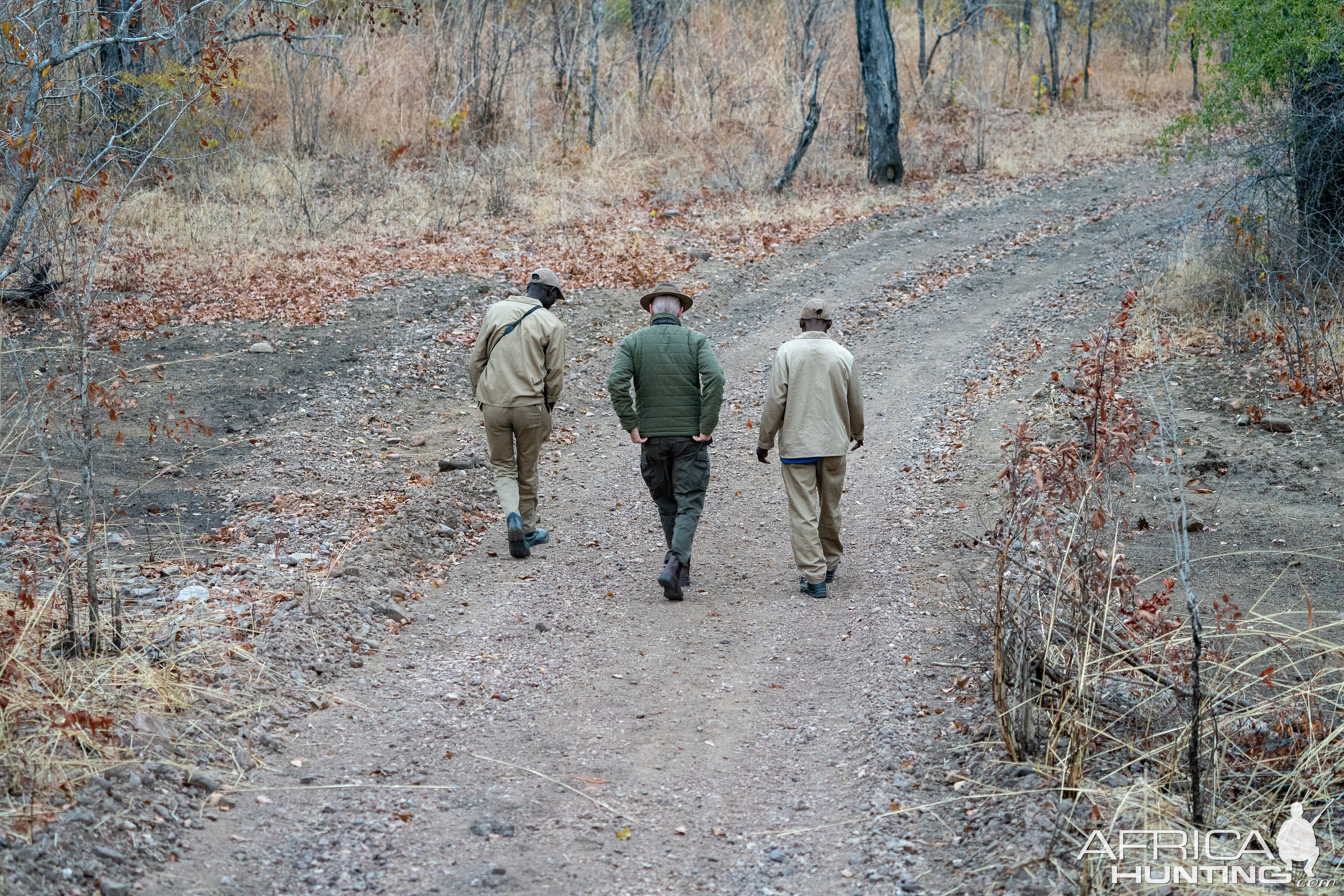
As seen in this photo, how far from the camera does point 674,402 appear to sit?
7215mm

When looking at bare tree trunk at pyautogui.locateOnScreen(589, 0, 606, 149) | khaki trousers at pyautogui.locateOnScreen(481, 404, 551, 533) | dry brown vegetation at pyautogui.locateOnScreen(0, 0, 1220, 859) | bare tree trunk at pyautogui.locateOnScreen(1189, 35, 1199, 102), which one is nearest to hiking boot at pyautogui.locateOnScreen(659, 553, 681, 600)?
khaki trousers at pyautogui.locateOnScreen(481, 404, 551, 533)

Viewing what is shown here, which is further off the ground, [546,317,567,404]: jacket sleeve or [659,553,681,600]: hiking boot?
[546,317,567,404]: jacket sleeve

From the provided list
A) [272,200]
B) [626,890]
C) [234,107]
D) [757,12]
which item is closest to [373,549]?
[626,890]

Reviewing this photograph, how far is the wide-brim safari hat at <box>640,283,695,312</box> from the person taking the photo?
7.33 meters

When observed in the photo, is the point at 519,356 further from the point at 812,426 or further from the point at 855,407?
the point at 855,407

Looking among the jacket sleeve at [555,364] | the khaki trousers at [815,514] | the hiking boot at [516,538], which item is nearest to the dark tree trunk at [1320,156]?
the khaki trousers at [815,514]

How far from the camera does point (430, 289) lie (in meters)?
13.7

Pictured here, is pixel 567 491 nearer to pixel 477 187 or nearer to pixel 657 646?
pixel 657 646

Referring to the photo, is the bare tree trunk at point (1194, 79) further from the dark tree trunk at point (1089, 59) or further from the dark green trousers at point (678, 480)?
the dark green trousers at point (678, 480)

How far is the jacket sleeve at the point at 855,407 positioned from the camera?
23.7 feet

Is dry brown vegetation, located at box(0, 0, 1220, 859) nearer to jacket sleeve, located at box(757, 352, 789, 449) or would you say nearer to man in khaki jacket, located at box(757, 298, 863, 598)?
jacket sleeve, located at box(757, 352, 789, 449)

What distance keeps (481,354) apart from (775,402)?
222 cm

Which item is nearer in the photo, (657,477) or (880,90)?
(657,477)

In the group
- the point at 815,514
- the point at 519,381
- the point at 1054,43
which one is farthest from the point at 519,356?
the point at 1054,43
